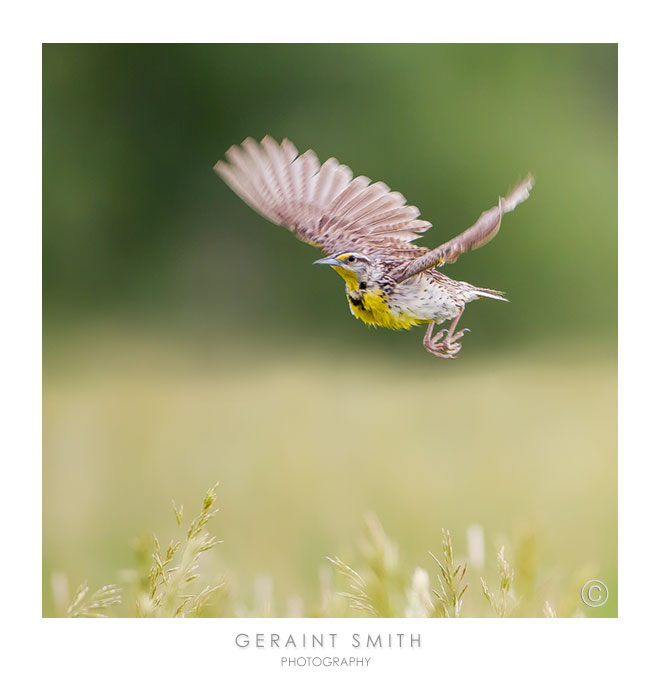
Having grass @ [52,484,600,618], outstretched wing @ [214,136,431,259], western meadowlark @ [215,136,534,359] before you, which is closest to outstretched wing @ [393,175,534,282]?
western meadowlark @ [215,136,534,359]

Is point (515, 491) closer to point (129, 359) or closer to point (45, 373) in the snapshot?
point (45, 373)

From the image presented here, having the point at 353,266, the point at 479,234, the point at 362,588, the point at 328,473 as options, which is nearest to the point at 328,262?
the point at 353,266

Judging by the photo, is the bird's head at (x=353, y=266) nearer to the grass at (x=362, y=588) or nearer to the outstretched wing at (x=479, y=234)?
the outstretched wing at (x=479, y=234)

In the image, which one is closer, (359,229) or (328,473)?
(359,229)

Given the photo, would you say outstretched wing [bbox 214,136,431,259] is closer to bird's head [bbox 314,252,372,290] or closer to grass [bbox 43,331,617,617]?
bird's head [bbox 314,252,372,290]

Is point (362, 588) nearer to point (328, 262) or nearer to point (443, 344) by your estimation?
point (443, 344)
